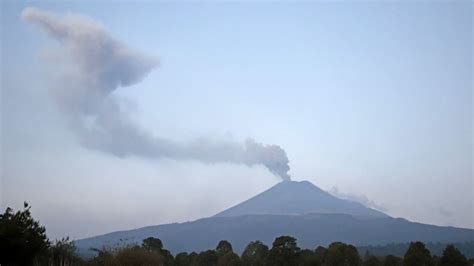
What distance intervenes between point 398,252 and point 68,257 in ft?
467

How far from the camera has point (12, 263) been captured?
24.5 meters

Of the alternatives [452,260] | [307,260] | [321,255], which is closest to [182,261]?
[307,260]

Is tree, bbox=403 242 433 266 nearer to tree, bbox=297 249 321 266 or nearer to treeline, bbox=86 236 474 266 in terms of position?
treeline, bbox=86 236 474 266

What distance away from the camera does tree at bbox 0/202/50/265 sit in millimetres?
24609

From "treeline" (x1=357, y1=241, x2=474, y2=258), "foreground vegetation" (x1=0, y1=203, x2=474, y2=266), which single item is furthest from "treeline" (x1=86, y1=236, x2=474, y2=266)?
"treeline" (x1=357, y1=241, x2=474, y2=258)

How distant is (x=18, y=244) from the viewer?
2481 centimetres

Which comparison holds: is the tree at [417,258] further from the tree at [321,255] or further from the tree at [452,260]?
the tree at [321,255]

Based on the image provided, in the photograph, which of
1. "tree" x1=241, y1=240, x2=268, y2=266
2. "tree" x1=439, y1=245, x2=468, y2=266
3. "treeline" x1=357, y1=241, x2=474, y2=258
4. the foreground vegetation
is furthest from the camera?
"treeline" x1=357, y1=241, x2=474, y2=258

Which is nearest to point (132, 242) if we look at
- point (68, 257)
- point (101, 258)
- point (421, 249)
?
point (101, 258)

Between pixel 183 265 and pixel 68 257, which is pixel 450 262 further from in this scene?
pixel 68 257

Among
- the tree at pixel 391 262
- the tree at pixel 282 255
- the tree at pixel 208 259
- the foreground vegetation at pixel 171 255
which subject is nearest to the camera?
the foreground vegetation at pixel 171 255

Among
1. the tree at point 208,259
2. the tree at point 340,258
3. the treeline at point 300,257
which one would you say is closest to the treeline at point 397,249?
the treeline at point 300,257

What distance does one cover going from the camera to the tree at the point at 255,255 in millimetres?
52938

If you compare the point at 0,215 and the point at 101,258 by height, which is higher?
the point at 0,215
